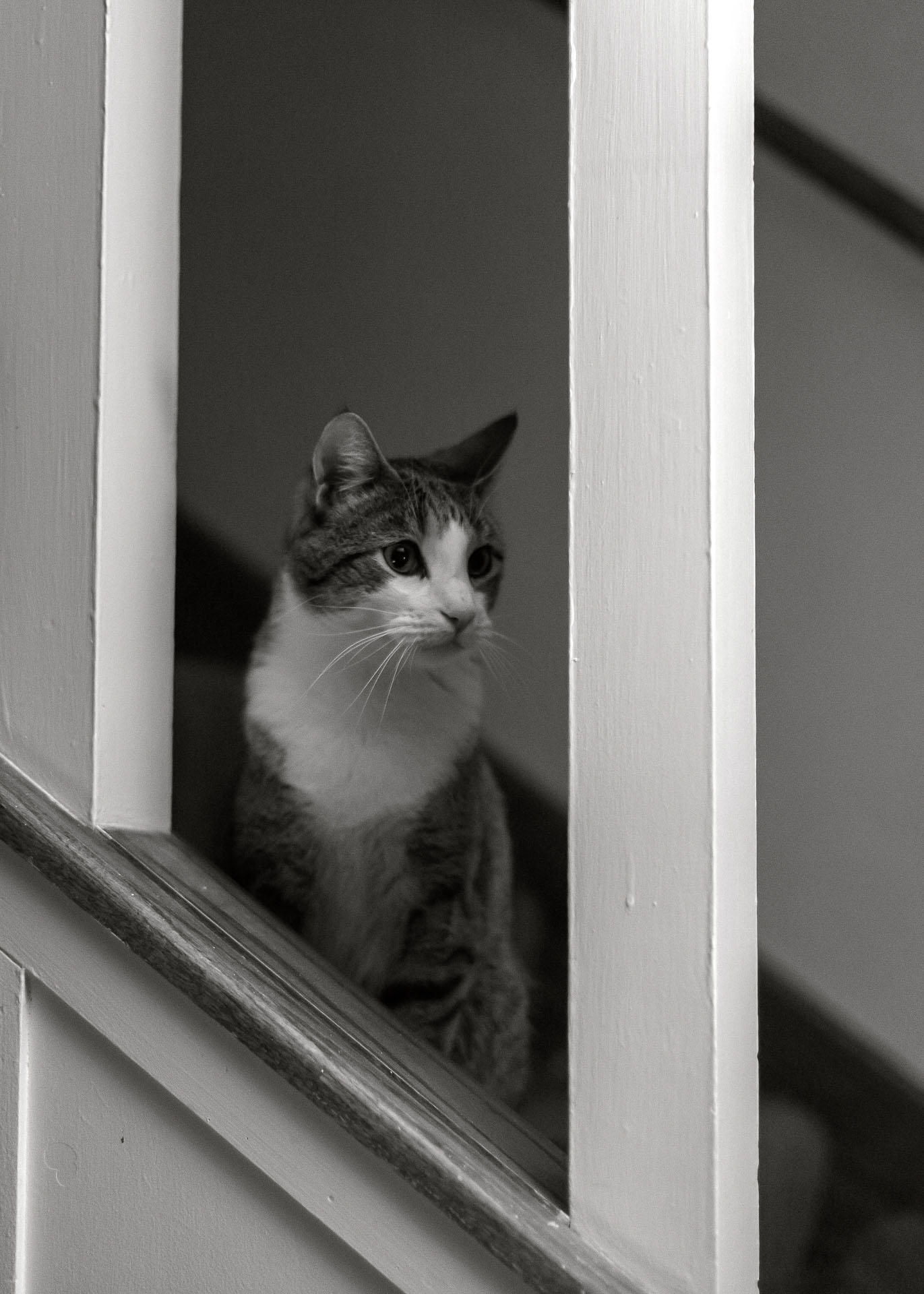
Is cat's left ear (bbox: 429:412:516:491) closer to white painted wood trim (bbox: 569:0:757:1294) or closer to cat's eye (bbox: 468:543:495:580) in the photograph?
cat's eye (bbox: 468:543:495:580)

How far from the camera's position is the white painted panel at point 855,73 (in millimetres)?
1840

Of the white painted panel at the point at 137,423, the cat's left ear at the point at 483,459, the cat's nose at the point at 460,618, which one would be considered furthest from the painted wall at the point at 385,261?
the white painted panel at the point at 137,423

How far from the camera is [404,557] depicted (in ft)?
4.89

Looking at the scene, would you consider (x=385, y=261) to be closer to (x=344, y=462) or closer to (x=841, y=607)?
(x=344, y=462)

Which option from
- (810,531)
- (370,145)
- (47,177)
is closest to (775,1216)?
(810,531)

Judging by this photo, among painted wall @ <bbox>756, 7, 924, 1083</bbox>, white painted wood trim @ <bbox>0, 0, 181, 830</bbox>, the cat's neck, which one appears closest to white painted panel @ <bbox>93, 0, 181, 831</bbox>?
white painted wood trim @ <bbox>0, 0, 181, 830</bbox>

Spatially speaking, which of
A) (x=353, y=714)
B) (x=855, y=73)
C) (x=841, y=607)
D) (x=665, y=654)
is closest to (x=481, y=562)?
(x=353, y=714)

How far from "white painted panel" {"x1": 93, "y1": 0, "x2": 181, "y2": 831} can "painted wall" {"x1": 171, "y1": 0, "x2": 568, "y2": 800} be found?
53.4 inches

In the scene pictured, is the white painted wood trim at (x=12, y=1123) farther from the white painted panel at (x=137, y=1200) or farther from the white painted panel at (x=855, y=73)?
the white painted panel at (x=855, y=73)

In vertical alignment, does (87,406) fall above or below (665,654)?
above

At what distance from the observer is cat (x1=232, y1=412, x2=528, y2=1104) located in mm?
1492

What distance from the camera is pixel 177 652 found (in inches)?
79.0

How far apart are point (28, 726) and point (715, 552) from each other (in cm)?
50

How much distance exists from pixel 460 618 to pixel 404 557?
12 centimetres
